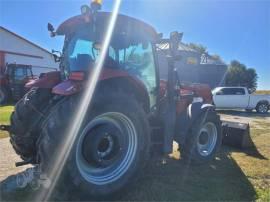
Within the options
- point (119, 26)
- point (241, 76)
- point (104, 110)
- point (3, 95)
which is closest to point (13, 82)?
point (3, 95)

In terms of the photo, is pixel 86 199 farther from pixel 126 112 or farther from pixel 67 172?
pixel 126 112

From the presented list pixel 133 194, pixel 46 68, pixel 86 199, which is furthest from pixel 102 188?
pixel 46 68

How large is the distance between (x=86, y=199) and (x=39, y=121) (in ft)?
4.43

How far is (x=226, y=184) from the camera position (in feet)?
14.9

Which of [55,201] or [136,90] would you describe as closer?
[55,201]

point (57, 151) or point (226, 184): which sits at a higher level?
point (57, 151)

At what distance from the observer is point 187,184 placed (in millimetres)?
4445

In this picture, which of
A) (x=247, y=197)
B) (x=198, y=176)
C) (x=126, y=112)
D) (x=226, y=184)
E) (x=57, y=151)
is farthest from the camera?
(x=198, y=176)

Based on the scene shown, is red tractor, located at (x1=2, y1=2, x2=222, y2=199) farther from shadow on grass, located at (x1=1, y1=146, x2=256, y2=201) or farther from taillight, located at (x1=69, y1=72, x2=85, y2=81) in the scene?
shadow on grass, located at (x1=1, y1=146, x2=256, y2=201)

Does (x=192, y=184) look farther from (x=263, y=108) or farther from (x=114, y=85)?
(x=263, y=108)

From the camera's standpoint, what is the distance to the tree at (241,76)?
5205cm

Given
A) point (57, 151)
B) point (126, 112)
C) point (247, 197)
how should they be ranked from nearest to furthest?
point (57, 151) → point (126, 112) → point (247, 197)

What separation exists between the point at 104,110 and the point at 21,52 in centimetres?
2502

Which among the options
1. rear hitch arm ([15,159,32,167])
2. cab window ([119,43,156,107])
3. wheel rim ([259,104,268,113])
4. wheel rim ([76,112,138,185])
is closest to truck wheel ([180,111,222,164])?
cab window ([119,43,156,107])
